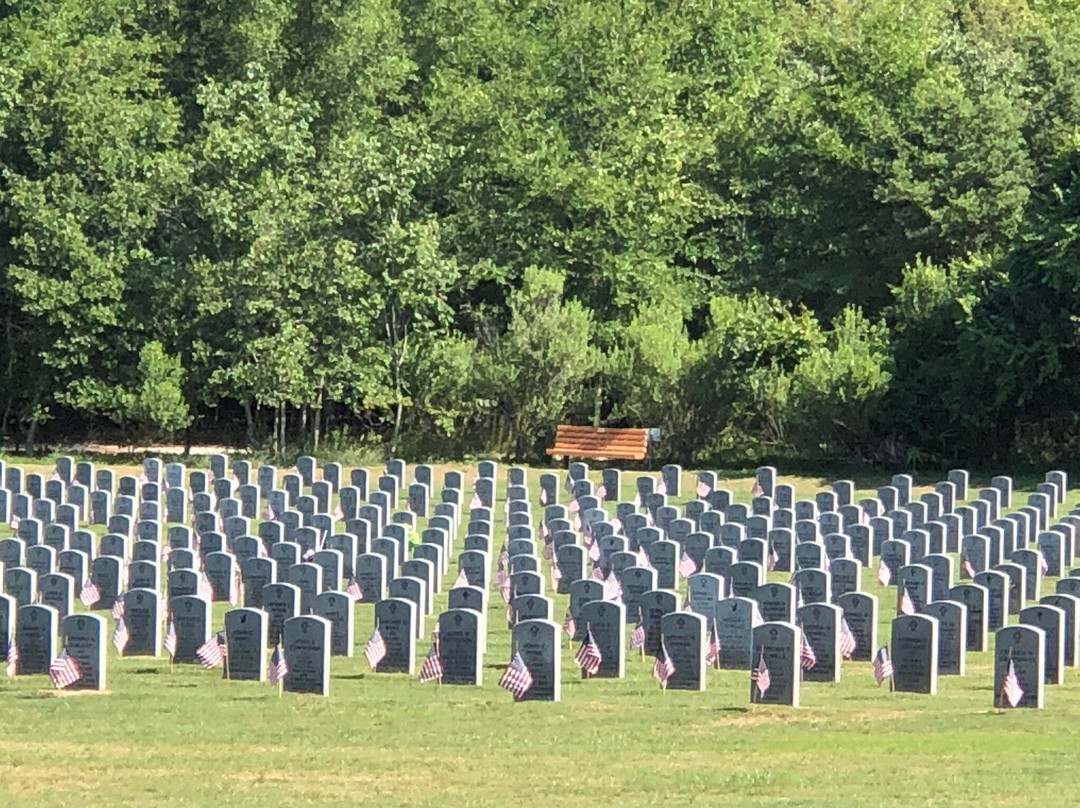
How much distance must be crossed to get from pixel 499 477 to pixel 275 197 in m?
8.33

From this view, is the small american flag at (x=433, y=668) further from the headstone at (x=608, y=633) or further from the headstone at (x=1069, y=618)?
the headstone at (x=1069, y=618)

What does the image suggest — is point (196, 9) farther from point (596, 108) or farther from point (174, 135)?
point (596, 108)

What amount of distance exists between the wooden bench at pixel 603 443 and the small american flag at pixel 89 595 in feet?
71.9

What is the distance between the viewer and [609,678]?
1916 centimetres

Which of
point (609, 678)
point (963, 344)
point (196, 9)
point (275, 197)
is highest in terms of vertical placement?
point (196, 9)

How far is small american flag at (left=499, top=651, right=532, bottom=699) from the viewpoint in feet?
56.9

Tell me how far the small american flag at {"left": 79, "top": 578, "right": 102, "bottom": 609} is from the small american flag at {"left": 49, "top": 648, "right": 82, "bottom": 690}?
4866mm

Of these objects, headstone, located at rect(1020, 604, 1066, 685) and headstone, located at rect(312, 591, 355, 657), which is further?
headstone, located at rect(312, 591, 355, 657)

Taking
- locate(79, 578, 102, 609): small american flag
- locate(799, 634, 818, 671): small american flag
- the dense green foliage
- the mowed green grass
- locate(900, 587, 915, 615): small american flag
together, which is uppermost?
the dense green foliage

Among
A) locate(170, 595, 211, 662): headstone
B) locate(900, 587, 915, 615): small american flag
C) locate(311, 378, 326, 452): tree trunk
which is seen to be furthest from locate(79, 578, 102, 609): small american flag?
locate(311, 378, 326, 452): tree trunk

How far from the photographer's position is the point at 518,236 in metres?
49.0

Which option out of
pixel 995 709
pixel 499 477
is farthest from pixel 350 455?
pixel 995 709

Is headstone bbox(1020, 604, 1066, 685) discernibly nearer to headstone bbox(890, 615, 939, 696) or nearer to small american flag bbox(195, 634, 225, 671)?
headstone bbox(890, 615, 939, 696)

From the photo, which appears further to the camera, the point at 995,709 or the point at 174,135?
the point at 174,135
